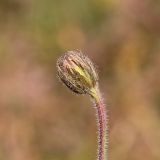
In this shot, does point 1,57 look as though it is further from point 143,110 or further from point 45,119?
point 143,110

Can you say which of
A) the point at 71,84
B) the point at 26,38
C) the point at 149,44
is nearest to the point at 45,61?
the point at 26,38

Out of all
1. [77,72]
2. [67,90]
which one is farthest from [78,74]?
[67,90]

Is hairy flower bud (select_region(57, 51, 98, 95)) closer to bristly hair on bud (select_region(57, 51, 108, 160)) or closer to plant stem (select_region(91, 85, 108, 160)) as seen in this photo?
bristly hair on bud (select_region(57, 51, 108, 160))

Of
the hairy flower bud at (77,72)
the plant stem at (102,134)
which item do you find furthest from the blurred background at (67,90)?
the plant stem at (102,134)

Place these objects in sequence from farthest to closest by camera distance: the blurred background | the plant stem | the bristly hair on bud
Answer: the blurred background < the bristly hair on bud < the plant stem

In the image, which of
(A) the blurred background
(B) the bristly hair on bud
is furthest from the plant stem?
(A) the blurred background

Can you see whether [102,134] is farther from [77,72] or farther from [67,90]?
[67,90]

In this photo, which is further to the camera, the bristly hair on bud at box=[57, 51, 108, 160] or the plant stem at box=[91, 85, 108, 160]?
the bristly hair on bud at box=[57, 51, 108, 160]
